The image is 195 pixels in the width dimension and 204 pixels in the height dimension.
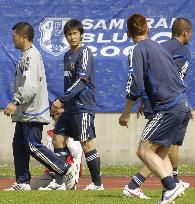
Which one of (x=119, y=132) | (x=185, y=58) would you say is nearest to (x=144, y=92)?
(x=185, y=58)

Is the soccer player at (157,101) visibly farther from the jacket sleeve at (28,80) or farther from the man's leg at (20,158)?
the man's leg at (20,158)

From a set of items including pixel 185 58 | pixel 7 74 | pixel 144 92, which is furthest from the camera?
pixel 7 74

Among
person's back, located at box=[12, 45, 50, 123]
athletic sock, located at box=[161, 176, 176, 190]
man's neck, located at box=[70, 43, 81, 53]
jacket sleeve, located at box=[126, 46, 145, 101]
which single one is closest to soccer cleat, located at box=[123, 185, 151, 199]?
athletic sock, located at box=[161, 176, 176, 190]

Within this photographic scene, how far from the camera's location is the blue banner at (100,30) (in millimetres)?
19359

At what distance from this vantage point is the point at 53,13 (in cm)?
1967

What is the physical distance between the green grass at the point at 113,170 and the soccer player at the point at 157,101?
7.27m

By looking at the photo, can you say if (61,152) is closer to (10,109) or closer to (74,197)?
(10,109)

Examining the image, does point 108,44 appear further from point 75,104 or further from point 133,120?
point 75,104

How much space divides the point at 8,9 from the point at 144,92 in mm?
9612

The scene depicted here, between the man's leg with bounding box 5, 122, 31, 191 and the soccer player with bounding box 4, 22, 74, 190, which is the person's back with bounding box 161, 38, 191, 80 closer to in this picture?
the soccer player with bounding box 4, 22, 74, 190

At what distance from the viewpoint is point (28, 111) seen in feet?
41.6

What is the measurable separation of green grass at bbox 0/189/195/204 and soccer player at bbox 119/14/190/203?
529 millimetres

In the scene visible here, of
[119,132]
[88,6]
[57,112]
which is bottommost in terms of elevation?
[119,132]

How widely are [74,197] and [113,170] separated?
741 cm
